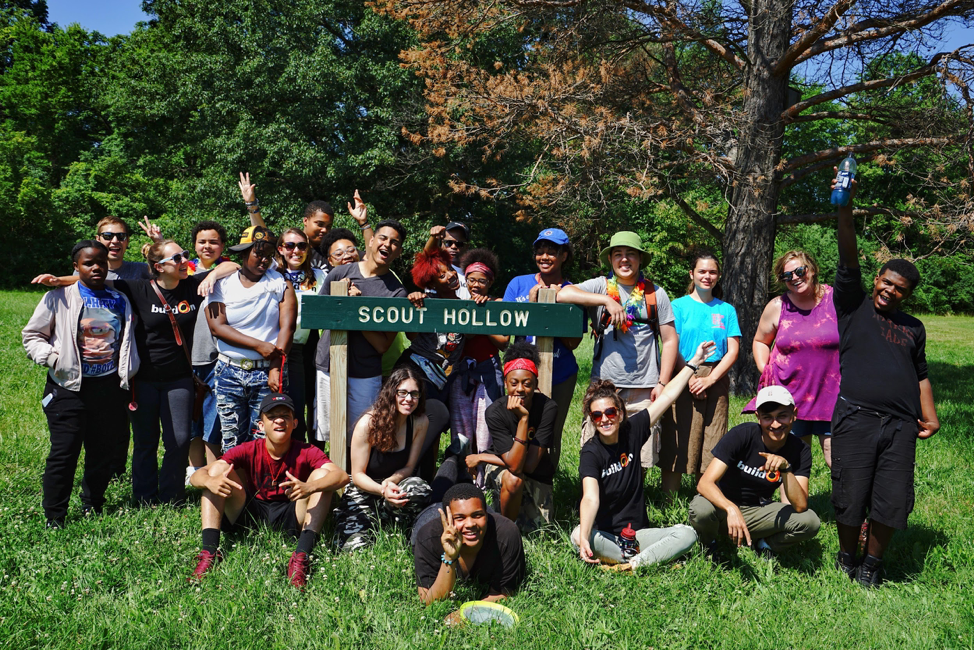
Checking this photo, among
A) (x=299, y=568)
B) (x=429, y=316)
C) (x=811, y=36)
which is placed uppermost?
(x=811, y=36)

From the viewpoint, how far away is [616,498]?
14.7 feet

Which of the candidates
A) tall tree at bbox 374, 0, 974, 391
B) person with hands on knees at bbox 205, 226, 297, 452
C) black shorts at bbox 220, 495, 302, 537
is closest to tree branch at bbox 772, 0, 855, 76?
tall tree at bbox 374, 0, 974, 391

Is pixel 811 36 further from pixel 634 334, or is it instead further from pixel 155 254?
pixel 155 254

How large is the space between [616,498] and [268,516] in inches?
87.0

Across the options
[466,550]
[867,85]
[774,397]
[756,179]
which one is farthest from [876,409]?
[867,85]

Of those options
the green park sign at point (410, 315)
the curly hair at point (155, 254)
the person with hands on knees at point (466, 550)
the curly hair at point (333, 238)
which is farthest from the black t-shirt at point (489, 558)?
the curly hair at point (155, 254)

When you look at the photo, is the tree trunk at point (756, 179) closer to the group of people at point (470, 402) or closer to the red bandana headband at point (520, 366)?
the group of people at point (470, 402)

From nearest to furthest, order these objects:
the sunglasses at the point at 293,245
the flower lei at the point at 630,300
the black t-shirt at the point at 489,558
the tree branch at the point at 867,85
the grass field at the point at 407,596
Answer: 1. the grass field at the point at 407,596
2. the black t-shirt at the point at 489,558
3. the flower lei at the point at 630,300
4. the sunglasses at the point at 293,245
5. the tree branch at the point at 867,85

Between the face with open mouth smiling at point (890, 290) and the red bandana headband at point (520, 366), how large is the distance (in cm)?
207

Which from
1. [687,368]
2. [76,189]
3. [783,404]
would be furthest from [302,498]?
[76,189]

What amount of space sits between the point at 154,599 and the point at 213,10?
23.3 meters

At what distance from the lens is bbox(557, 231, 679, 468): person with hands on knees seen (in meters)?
4.95

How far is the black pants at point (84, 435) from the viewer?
186 inches

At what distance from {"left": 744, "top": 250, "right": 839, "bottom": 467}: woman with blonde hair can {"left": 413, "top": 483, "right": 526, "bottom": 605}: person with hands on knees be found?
6.34ft
